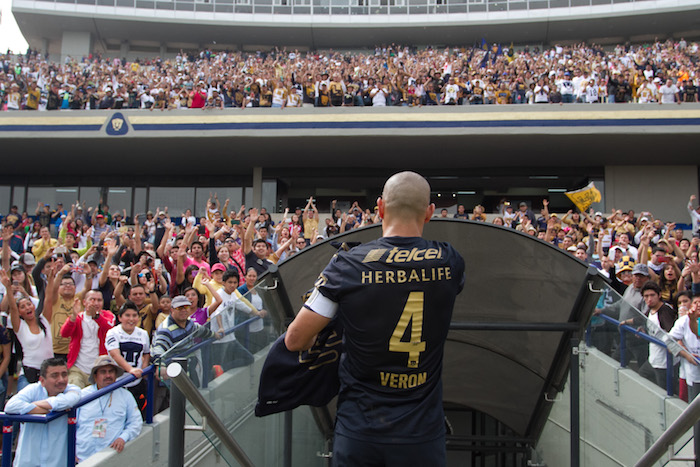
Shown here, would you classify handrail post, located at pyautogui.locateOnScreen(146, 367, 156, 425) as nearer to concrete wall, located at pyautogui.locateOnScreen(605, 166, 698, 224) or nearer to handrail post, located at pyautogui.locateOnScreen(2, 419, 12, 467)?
handrail post, located at pyautogui.locateOnScreen(2, 419, 12, 467)

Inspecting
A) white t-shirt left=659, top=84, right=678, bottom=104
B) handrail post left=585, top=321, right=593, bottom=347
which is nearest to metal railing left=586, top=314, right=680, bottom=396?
handrail post left=585, top=321, right=593, bottom=347

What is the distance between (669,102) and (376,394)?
1881cm

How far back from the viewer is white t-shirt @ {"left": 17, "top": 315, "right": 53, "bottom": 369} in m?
6.19

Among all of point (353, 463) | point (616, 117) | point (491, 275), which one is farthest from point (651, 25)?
point (353, 463)

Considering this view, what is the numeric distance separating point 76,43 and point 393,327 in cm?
3465

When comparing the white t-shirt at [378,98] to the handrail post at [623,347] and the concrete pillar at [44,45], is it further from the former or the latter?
the concrete pillar at [44,45]

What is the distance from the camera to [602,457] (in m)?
3.82

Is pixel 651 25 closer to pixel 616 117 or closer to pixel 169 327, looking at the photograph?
→ pixel 616 117

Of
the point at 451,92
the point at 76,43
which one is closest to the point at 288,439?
the point at 451,92

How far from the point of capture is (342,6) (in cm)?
3169

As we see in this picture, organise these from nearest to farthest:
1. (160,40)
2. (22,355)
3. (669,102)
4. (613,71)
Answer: (22,355) → (669,102) → (613,71) → (160,40)

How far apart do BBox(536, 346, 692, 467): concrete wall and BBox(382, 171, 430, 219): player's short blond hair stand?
1826mm

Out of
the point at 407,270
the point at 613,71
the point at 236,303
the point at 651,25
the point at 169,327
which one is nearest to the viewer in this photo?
the point at 407,270

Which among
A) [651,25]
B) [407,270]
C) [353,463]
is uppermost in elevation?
[651,25]
